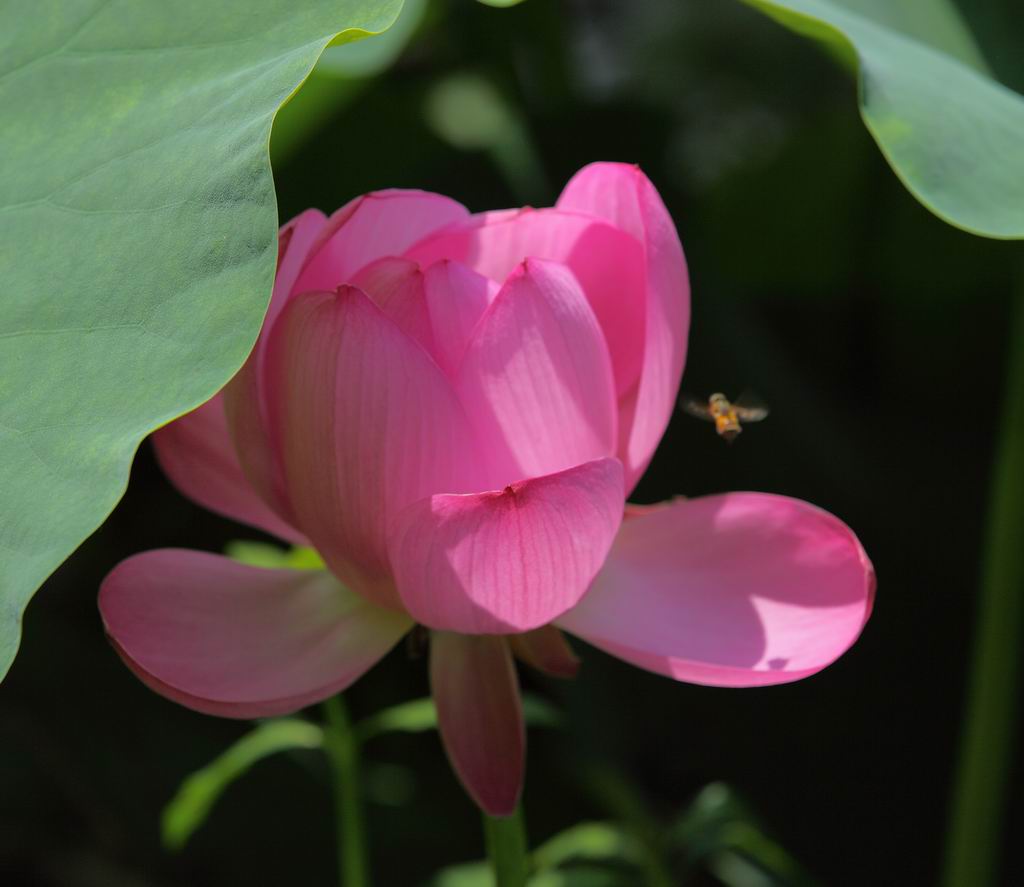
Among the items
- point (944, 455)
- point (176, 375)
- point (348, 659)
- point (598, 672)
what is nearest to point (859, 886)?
point (598, 672)

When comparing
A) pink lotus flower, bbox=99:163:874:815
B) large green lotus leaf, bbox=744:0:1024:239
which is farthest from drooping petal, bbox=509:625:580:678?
large green lotus leaf, bbox=744:0:1024:239

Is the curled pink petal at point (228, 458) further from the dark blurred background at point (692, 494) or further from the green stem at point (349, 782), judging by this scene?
the dark blurred background at point (692, 494)

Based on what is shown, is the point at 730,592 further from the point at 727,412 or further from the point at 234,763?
the point at 234,763

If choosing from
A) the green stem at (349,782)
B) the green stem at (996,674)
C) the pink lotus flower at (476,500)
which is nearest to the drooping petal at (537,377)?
the pink lotus flower at (476,500)

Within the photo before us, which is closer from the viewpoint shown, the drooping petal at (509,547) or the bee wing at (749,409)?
the drooping petal at (509,547)

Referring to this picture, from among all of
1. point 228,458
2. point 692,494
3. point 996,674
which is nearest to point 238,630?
point 228,458

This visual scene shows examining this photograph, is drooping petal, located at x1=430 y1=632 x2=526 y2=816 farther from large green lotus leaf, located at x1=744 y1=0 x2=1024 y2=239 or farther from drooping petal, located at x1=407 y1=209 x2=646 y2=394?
large green lotus leaf, located at x1=744 y1=0 x2=1024 y2=239

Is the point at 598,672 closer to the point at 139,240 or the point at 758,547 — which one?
the point at 758,547
